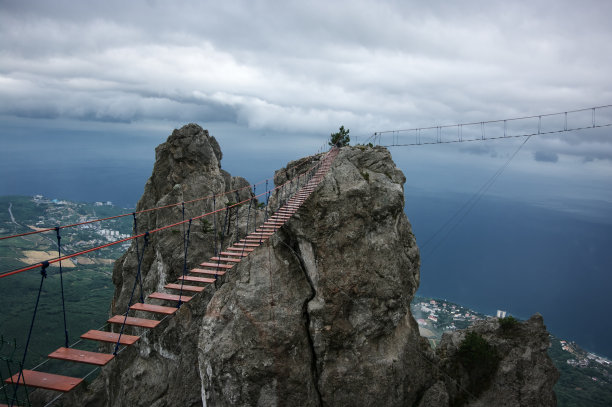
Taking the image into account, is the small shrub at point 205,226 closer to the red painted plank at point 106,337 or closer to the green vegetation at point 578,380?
the red painted plank at point 106,337

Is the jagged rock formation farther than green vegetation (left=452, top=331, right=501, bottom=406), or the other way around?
green vegetation (left=452, top=331, right=501, bottom=406)

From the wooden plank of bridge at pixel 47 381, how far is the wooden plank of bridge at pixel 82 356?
0.36 metres

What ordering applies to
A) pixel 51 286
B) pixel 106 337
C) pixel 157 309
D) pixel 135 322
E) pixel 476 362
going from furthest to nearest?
1. pixel 51 286
2. pixel 476 362
3. pixel 157 309
4. pixel 135 322
5. pixel 106 337

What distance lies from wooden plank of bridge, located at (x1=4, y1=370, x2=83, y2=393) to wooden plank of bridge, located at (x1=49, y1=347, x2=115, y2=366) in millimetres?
358

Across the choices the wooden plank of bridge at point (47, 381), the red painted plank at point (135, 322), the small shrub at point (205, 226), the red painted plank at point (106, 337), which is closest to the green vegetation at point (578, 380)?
the small shrub at point (205, 226)

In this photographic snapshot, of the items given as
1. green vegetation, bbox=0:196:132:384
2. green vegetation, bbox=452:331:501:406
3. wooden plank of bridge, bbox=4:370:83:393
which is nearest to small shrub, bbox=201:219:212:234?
green vegetation, bbox=0:196:132:384

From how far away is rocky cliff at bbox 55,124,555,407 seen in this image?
15.8 metres

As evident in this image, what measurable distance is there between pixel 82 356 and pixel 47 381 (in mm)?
794

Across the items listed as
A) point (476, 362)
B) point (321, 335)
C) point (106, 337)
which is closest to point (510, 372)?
point (476, 362)

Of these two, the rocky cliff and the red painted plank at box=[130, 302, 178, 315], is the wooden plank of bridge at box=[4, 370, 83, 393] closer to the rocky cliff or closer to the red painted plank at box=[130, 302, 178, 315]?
the red painted plank at box=[130, 302, 178, 315]

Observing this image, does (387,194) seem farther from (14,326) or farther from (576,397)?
(14,326)

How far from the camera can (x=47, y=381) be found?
632cm

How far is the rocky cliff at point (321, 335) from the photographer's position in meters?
15.8

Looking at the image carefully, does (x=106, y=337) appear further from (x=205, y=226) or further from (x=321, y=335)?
(x=205, y=226)
